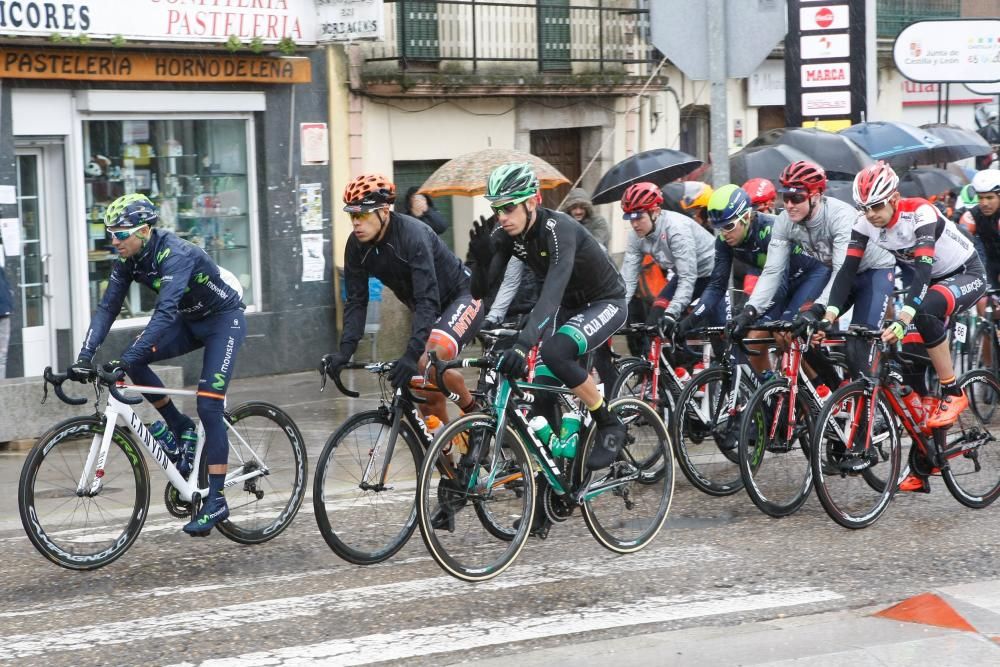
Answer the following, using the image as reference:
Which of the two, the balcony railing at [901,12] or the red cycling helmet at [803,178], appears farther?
the balcony railing at [901,12]

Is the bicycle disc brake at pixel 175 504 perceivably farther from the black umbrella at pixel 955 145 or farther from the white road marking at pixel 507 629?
the black umbrella at pixel 955 145

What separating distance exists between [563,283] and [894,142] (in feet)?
35.4

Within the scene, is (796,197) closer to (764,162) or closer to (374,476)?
(374,476)

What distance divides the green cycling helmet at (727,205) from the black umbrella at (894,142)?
24.4 feet

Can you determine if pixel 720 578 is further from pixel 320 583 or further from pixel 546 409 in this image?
pixel 320 583

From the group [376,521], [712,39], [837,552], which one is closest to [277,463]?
[376,521]

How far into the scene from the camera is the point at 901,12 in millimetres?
27609

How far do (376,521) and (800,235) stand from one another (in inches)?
134

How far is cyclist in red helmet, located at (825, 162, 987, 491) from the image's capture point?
26.4ft

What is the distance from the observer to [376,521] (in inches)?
278

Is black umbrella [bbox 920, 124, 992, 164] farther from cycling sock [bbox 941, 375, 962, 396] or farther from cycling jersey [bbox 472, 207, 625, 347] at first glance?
cycling jersey [bbox 472, 207, 625, 347]

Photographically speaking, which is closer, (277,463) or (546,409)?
(546,409)

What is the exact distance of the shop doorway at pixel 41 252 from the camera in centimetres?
1363

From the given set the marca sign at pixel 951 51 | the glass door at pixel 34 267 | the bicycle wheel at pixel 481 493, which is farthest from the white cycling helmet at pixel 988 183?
the glass door at pixel 34 267
